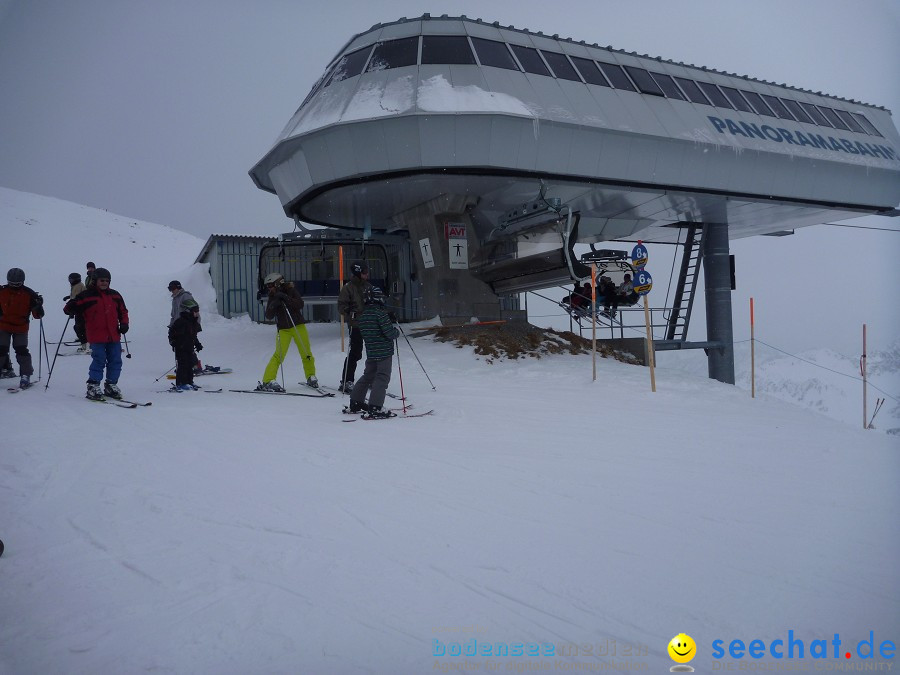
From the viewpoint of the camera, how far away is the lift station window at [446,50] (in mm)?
14867

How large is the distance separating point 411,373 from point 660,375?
210 inches

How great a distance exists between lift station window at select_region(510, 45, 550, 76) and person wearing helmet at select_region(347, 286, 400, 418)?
10.8 meters

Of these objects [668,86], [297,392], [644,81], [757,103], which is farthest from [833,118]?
[297,392]

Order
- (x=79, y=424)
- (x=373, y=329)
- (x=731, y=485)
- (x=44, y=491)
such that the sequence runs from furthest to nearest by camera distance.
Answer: (x=373, y=329)
(x=79, y=424)
(x=731, y=485)
(x=44, y=491)

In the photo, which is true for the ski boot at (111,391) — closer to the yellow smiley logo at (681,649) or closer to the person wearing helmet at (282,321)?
the person wearing helmet at (282,321)

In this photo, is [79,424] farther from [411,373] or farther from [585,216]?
[585,216]

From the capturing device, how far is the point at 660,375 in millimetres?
12438

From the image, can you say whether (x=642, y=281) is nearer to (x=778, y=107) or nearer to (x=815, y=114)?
(x=778, y=107)

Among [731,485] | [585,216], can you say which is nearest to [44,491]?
[731,485]

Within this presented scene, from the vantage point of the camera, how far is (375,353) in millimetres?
7539

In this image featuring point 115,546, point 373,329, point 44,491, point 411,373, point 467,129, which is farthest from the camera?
point 467,129

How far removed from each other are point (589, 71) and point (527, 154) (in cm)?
446

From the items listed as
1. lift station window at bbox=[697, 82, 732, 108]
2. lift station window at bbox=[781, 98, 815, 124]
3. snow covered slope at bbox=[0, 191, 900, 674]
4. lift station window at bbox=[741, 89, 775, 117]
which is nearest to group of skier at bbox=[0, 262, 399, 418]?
snow covered slope at bbox=[0, 191, 900, 674]

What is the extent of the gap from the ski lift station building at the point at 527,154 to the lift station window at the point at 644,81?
81 millimetres
